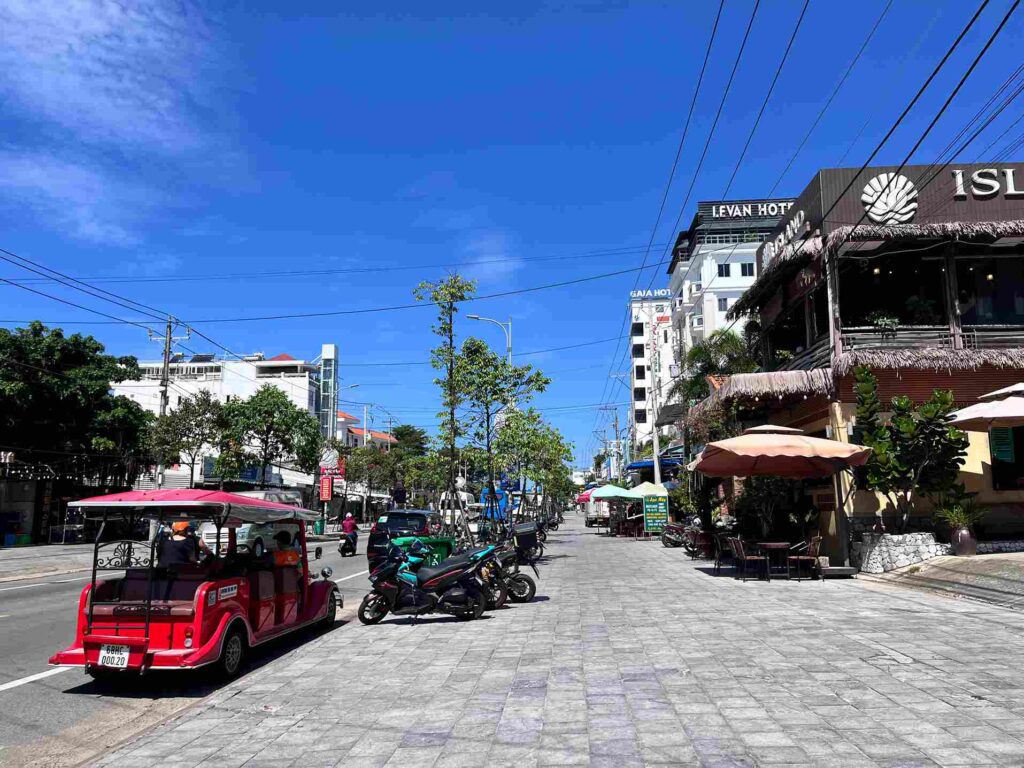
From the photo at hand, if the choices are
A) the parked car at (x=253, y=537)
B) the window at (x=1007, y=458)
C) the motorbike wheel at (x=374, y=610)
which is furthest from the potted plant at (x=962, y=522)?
the parked car at (x=253, y=537)

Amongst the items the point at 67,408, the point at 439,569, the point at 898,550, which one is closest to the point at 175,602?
the point at 439,569

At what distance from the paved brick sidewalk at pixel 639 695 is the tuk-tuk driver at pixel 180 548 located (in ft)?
4.85

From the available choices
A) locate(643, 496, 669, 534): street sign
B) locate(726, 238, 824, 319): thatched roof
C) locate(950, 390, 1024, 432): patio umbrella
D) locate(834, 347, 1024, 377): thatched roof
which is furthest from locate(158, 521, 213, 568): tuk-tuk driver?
locate(643, 496, 669, 534): street sign

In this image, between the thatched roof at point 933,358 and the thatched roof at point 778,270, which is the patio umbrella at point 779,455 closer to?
the thatched roof at point 933,358

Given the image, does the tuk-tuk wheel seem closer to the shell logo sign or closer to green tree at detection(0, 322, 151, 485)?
the shell logo sign

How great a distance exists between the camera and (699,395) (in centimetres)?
3014

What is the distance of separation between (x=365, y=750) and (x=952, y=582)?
11168 millimetres

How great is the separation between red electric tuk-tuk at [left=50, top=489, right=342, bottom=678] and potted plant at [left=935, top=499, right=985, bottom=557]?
12566 millimetres

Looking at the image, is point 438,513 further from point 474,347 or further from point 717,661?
point 717,661

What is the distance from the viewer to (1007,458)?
16781 millimetres

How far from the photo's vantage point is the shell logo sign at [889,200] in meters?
17.6

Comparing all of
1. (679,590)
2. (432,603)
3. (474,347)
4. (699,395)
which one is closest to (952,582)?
(679,590)

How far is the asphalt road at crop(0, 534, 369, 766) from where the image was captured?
19.6 ft

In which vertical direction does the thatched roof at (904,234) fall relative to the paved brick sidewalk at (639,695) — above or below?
above
